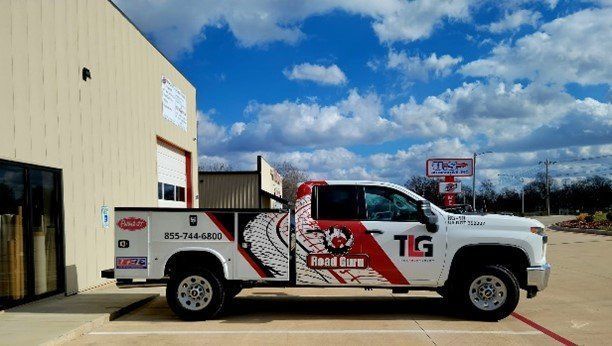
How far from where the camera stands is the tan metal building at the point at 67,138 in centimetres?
943

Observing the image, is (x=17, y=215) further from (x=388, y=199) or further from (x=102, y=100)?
(x=388, y=199)

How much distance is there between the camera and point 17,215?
9625 millimetres

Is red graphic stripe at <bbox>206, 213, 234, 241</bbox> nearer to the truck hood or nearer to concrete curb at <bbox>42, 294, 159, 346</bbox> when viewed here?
concrete curb at <bbox>42, 294, 159, 346</bbox>

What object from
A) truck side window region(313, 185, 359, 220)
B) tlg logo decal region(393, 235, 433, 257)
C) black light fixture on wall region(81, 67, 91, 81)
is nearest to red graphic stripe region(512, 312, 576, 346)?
tlg logo decal region(393, 235, 433, 257)

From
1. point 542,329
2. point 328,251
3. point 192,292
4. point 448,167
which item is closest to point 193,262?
point 192,292

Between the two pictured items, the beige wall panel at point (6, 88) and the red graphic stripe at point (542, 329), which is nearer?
the red graphic stripe at point (542, 329)

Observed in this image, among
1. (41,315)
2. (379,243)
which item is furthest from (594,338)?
(41,315)

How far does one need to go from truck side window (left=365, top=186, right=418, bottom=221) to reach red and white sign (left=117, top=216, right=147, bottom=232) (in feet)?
11.4

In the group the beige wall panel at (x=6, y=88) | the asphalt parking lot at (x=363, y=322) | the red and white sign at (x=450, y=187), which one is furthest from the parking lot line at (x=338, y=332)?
the red and white sign at (x=450, y=187)

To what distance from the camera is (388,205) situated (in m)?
9.03

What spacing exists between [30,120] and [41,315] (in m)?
3.26

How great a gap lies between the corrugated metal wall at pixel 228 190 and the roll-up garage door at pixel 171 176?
13.3 m

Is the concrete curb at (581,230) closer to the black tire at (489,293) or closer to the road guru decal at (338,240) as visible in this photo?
the black tire at (489,293)

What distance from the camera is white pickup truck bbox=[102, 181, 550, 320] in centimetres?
879
